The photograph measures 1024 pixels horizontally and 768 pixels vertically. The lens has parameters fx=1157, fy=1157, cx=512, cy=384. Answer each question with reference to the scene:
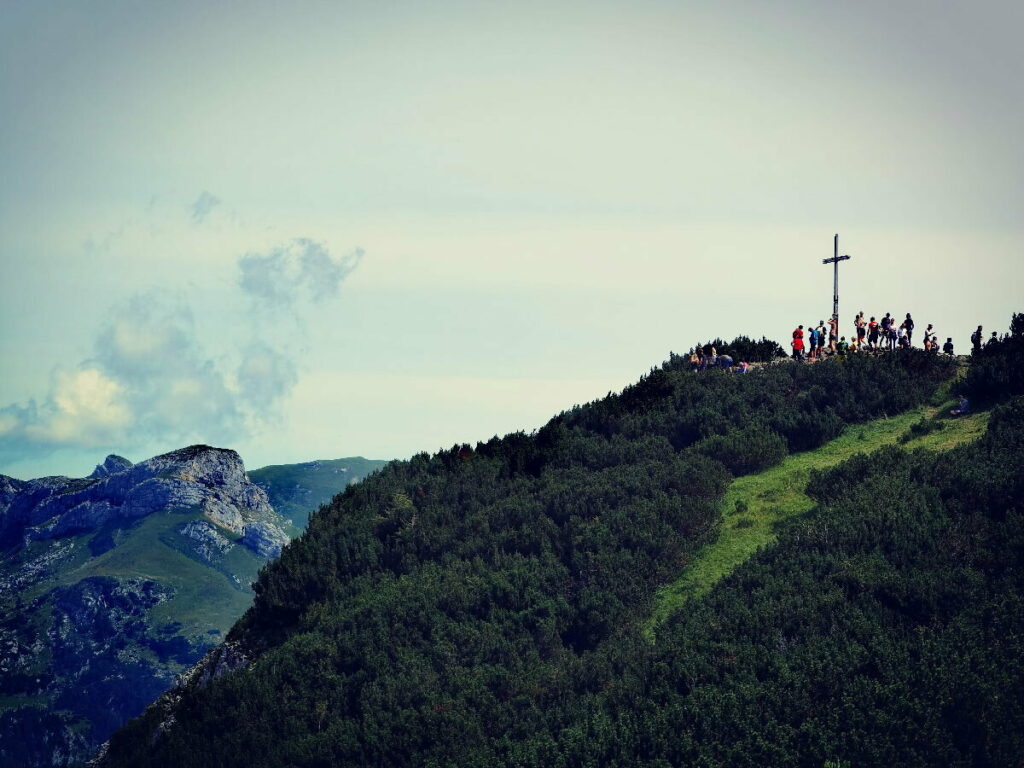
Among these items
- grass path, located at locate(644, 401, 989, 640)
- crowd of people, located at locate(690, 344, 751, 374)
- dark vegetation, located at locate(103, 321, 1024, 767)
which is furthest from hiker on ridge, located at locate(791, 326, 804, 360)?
grass path, located at locate(644, 401, 989, 640)

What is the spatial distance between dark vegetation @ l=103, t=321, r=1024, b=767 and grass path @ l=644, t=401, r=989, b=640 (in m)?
0.71

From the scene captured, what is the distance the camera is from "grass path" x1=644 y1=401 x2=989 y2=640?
41812 millimetres

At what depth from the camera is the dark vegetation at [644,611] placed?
32.6 meters

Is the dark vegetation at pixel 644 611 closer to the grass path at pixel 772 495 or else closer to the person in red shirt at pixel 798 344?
the grass path at pixel 772 495

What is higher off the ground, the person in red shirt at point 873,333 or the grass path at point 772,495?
the person in red shirt at point 873,333

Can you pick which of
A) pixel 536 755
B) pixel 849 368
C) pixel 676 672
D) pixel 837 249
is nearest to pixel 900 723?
pixel 676 672

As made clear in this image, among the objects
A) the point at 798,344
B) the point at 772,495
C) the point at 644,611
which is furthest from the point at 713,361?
the point at 644,611

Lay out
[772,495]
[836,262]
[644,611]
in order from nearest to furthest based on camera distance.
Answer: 1. [644,611]
2. [772,495]
3. [836,262]

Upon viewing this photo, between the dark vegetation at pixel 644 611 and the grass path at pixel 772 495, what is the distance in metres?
0.71

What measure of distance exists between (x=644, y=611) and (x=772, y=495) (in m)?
8.79

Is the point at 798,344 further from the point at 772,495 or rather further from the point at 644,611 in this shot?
the point at 644,611

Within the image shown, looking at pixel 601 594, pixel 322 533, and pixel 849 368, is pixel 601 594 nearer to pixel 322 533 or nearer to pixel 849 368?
pixel 322 533

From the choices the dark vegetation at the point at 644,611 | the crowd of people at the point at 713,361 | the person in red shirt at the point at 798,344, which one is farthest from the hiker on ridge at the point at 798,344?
the dark vegetation at the point at 644,611

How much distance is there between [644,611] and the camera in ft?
Answer: 135
